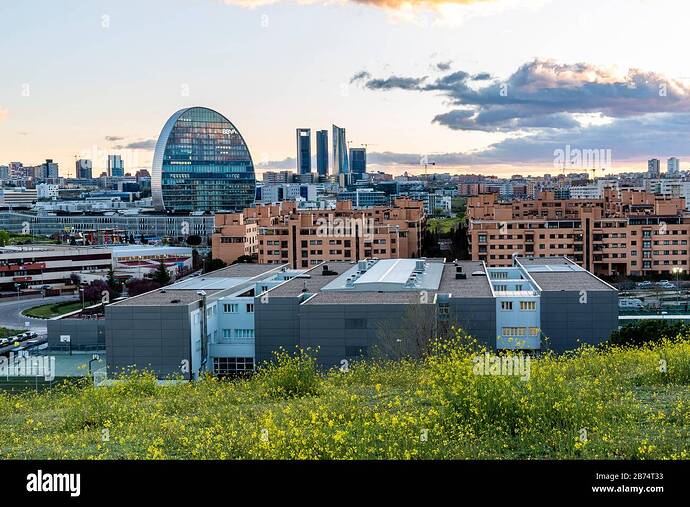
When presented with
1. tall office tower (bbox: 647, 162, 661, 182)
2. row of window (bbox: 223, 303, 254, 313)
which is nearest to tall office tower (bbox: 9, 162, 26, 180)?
tall office tower (bbox: 647, 162, 661, 182)

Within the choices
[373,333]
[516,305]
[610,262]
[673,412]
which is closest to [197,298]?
[373,333]

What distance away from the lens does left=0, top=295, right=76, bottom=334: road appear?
663 inches

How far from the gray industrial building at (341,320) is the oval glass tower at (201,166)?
30886mm

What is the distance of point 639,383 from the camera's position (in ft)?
15.7

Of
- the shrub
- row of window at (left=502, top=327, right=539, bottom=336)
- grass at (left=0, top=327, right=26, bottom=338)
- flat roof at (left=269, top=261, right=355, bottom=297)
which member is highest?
the shrub

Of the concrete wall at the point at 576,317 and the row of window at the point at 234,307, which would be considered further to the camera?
the row of window at the point at 234,307

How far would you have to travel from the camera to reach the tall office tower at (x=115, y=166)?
232ft

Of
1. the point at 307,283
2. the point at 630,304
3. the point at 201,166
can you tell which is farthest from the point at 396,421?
the point at 201,166
